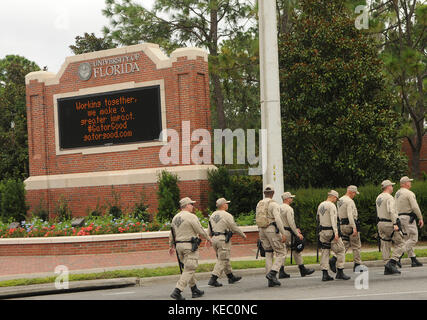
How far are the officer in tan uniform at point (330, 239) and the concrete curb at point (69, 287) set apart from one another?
4.15m

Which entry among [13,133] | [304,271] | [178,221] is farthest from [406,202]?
[13,133]

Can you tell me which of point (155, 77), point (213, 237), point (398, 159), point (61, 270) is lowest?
point (61, 270)

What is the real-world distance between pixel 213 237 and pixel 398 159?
10.3 m

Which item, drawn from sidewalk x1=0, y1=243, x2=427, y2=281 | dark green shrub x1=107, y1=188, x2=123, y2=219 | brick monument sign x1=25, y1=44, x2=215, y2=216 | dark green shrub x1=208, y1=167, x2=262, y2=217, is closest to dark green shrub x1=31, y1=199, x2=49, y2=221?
brick monument sign x1=25, y1=44, x2=215, y2=216

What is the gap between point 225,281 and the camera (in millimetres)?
13969

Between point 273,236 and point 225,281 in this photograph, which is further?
point 225,281

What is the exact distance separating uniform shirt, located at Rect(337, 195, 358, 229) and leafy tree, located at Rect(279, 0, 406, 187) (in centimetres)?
653

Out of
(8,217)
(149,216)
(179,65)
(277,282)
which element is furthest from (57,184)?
(277,282)

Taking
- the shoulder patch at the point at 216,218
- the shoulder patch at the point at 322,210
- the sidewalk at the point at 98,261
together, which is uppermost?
the shoulder patch at the point at 322,210

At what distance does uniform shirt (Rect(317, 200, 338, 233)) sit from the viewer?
13023mm

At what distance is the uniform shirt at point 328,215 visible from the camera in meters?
13.0

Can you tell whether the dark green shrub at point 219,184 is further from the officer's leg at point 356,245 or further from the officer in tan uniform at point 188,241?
the officer in tan uniform at point 188,241

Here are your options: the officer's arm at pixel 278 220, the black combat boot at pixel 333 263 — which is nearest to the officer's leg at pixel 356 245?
the black combat boot at pixel 333 263

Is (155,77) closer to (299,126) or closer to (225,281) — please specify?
(299,126)
